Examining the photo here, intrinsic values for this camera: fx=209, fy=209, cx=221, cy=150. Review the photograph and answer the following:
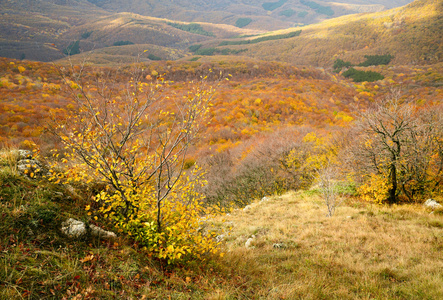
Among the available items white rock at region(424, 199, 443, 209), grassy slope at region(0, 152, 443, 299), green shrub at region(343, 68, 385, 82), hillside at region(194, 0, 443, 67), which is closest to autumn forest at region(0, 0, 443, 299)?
grassy slope at region(0, 152, 443, 299)

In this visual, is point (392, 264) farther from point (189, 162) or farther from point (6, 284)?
point (189, 162)

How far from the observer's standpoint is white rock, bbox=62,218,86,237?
3592 mm

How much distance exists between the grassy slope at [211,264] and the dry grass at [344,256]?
0.02m

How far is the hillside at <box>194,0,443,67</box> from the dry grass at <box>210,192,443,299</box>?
13318cm

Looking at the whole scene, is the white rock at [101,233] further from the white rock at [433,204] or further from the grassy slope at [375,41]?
the grassy slope at [375,41]

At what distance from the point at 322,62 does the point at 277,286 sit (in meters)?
154

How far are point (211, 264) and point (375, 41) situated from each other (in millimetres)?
177265

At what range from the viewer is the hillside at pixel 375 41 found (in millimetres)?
105688

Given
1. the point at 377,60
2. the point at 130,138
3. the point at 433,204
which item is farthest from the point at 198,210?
the point at 377,60

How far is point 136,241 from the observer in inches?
170

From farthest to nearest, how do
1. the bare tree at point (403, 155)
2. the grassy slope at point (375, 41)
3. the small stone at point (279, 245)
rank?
the grassy slope at point (375, 41) → the bare tree at point (403, 155) → the small stone at point (279, 245)

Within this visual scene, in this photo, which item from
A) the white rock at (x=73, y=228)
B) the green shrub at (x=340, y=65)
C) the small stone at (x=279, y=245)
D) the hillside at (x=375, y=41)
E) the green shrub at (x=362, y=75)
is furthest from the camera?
the green shrub at (x=340, y=65)

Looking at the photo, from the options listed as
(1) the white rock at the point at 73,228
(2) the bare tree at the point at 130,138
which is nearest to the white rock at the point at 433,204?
(2) the bare tree at the point at 130,138

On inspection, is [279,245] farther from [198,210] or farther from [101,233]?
[101,233]
